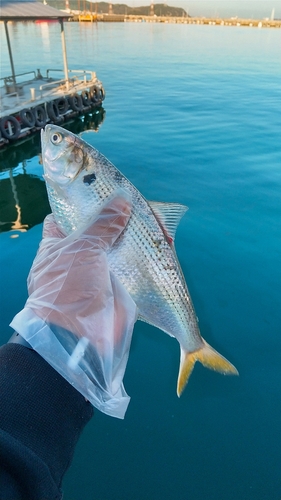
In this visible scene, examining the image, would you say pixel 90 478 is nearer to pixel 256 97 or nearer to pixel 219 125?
pixel 219 125

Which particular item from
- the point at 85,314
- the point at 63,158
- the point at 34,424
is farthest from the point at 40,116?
the point at 34,424

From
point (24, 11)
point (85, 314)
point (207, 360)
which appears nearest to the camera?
point (85, 314)

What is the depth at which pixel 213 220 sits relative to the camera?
921 centimetres

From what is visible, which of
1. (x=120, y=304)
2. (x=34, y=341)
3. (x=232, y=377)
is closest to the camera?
(x=34, y=341)

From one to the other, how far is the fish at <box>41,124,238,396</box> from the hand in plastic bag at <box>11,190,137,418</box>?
0.64ft

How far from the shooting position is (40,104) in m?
16.8

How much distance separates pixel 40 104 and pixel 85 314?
17.3m

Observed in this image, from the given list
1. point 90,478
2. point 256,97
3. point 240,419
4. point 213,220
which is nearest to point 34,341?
point 90,478

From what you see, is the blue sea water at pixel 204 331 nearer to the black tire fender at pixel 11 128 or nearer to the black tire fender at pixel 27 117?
the black tire fender at pixel 11 128

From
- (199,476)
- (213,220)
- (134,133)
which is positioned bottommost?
(199,476)

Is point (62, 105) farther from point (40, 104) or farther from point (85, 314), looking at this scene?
point (85, 314)

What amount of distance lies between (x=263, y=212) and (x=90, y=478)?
7.89 m

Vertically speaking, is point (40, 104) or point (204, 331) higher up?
point (40, 104)

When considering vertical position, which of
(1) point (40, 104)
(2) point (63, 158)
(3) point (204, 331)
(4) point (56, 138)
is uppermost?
(4) point (56, 138)
